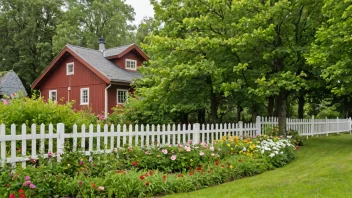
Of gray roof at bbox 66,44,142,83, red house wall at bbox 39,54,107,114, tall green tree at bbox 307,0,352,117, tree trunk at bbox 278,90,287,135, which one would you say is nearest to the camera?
tall green tree at bbox 307,0,352,117

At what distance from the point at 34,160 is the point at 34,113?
199 centimetres

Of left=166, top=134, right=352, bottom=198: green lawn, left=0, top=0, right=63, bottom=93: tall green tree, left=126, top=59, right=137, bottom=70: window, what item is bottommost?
left=166, top=134, right=352, bottom=198: green lawn

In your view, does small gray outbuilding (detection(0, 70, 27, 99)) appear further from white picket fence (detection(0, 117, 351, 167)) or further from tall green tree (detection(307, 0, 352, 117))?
tall green tree (detection(307, 0, 352, 117))

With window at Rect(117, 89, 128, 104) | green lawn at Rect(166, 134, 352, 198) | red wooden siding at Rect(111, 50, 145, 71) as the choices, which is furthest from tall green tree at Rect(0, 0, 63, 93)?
green lawn at Rect(166, 134, 352, 198)

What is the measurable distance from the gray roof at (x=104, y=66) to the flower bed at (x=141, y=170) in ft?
45.7

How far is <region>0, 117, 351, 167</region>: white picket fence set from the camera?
239 inches

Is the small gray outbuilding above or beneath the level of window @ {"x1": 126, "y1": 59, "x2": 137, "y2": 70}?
beneath

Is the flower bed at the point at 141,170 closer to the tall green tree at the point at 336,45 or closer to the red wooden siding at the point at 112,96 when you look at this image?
the tall green tree at the point at 336,45

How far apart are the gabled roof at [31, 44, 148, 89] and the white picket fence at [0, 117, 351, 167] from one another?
932cm

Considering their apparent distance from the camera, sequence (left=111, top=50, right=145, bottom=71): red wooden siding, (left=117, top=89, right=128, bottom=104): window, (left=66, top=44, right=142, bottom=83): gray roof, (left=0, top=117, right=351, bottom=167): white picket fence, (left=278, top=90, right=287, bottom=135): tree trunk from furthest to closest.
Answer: (left=111, top=50, right=145, bottom=71): red wooden siding, (left=117, top=89, right=128, bottom=104): window, (left=66, top=44, right=142, bottom=83): gray roof, (left=278, top=90, right=287, bottom=135): tree trunk, (left=0, top=117, right=351, bottom=167): white picket fence

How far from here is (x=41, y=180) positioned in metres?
5.01

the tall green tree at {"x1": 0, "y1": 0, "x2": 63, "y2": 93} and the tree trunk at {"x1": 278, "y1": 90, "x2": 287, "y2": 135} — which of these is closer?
the tree trunk at {"x1": 278, "y1": 90, "x2": 287, "y2": 135}

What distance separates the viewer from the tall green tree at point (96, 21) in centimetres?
3762

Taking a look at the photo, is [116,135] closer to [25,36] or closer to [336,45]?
[336,45]
